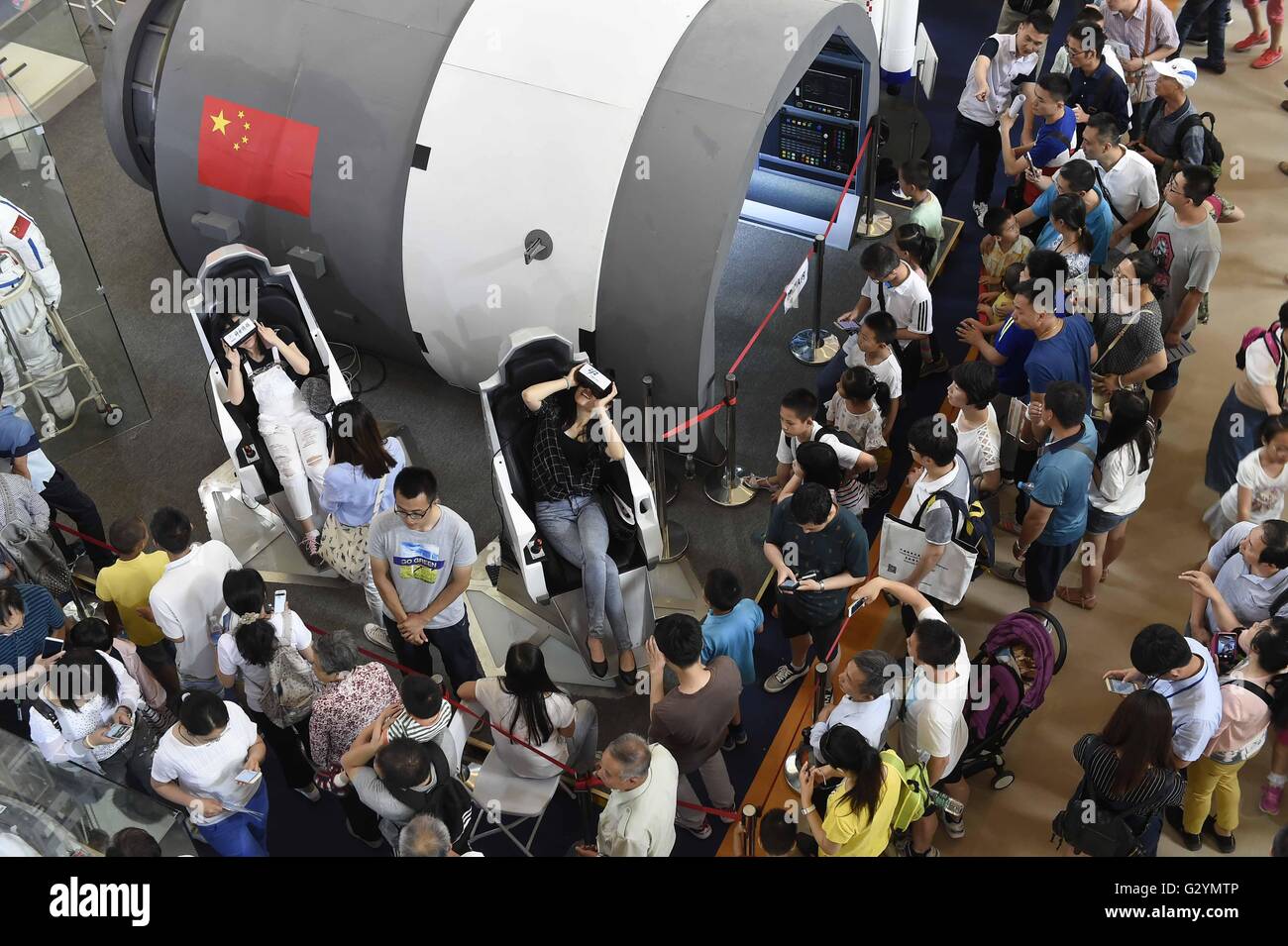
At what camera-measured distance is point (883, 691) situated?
15.7ft

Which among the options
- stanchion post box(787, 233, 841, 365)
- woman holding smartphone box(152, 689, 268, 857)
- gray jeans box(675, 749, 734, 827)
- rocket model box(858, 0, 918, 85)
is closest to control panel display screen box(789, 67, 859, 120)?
rocket model box(858, 0, 918, 85)

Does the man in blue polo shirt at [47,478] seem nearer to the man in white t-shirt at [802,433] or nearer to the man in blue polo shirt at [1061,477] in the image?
the man in white t-shirt at [802,433]

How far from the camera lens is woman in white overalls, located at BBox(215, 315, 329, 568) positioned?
6.46 m

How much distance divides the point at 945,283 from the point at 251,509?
4826 mm

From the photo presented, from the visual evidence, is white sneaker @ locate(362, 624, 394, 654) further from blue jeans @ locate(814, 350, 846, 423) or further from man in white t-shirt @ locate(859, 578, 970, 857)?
man in white t-shirt @ locate(859, 578, 970, 857)

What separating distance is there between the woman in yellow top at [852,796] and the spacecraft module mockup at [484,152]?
2.67 m

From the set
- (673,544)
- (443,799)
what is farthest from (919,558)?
(443,799)

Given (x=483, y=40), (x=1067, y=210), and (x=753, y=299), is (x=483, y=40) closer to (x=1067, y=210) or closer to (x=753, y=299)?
(x=753, y=299)

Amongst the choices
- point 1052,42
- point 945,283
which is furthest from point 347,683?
point 1052,42

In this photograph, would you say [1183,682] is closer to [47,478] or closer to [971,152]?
[971,152]

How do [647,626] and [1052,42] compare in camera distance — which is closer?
[647,626]

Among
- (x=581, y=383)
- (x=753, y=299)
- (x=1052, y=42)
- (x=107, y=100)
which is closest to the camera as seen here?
(x=581, y=383)

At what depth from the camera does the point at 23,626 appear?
206 inches

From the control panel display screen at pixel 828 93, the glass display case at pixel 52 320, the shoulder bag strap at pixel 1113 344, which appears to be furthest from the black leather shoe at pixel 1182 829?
the glass display case at pixel 52 320
